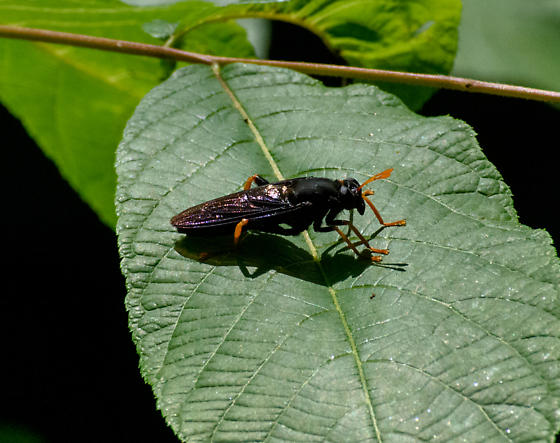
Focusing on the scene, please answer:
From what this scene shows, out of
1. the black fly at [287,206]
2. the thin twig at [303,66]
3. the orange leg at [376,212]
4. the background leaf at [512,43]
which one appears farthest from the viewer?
the background leaf at [512,43]

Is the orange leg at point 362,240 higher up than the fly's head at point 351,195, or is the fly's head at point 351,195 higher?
the fly's head at point 351,195

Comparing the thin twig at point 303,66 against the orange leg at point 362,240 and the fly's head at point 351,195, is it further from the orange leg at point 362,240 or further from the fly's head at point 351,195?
the orange leg at point 362,240

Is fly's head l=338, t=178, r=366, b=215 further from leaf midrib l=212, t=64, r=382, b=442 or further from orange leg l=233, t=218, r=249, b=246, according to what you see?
orange leg l=233, t=218, r=249, b=246

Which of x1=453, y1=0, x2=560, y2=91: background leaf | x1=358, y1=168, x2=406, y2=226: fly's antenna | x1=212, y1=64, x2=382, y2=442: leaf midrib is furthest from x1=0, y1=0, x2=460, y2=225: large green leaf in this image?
x1=358, y1=168, x2=406, y2=226: fly's antenna

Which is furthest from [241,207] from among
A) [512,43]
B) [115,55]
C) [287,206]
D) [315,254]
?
[512,43]

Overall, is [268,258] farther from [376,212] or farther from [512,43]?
[512,43]

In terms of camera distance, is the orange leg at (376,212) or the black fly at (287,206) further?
the black fly at (287,206)

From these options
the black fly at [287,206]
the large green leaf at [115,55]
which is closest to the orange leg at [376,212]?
the black fly at [287,206]

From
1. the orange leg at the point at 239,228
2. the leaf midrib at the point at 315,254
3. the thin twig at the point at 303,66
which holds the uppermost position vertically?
the thin twig at the point at 303,66
